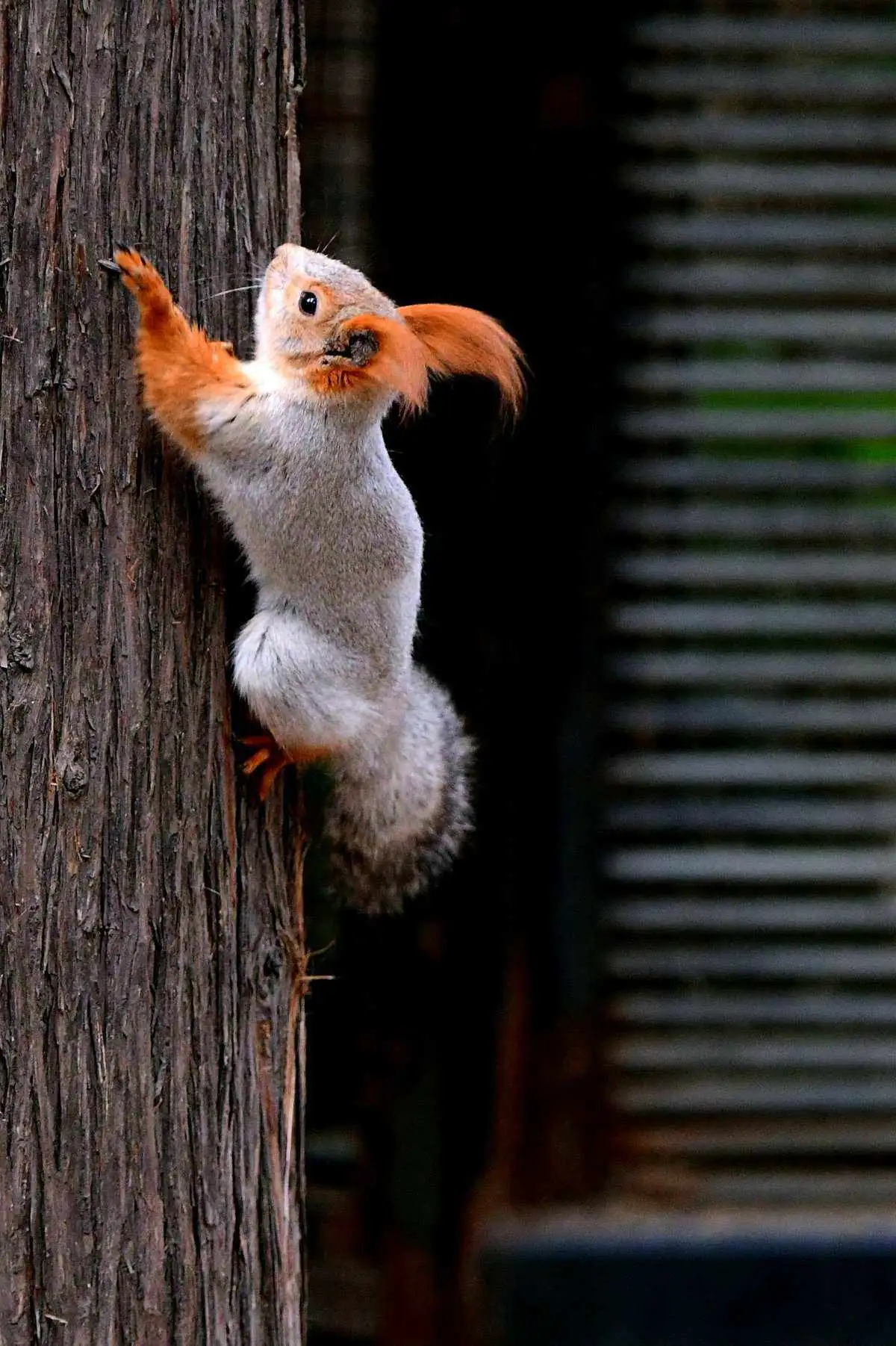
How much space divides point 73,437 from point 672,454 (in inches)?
98.4

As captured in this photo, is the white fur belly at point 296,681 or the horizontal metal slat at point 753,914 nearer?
the white fur belly at point 296,681

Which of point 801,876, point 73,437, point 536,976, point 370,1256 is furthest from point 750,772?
point 73,437

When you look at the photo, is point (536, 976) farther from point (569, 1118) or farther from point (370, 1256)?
point (370, 1256)

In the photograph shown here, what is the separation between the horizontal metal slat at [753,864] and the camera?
13.4 feet

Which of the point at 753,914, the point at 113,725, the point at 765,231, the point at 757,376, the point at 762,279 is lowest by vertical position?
the point at 753,914

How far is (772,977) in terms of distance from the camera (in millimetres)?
4094

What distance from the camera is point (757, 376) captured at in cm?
404

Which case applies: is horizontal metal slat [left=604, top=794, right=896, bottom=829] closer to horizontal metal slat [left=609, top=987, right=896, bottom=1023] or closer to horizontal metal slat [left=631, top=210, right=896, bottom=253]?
horizontal metal slat [left=609, top=987, right=896, bottom=1023]

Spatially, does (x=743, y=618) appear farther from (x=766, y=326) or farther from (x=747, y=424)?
(x=766, y=326)

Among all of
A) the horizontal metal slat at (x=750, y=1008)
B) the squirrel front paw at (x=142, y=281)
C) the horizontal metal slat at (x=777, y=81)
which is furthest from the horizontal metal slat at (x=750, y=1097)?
the squirrel front paw at (x=142, y=281)

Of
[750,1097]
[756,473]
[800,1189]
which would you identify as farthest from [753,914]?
[756,473]

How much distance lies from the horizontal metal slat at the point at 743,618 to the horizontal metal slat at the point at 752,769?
0.31 meters

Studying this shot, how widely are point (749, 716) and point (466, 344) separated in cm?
230

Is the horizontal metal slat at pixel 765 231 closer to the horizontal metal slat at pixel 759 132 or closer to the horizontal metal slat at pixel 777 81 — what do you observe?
the horizontal metal slat at pixel 759 132
